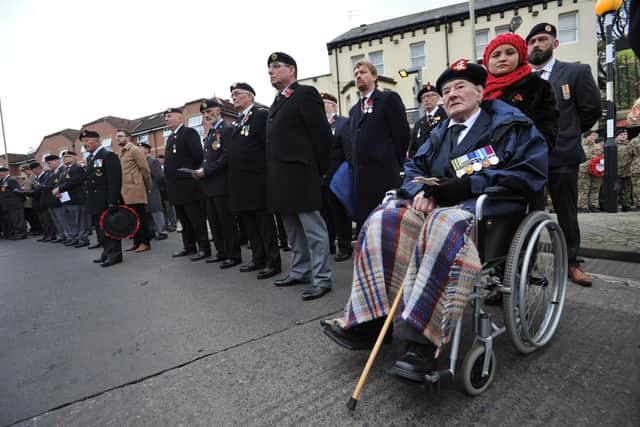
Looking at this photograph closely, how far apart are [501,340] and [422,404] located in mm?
868

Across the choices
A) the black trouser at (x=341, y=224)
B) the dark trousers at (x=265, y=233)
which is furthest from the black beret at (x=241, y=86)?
the black trouser at (x=341, y=224)

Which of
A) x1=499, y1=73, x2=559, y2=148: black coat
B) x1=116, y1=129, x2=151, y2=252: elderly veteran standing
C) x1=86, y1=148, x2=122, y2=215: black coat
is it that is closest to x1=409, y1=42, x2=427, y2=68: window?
x1=116, y1=129, x2=151, y2=252: elderly veteran standing

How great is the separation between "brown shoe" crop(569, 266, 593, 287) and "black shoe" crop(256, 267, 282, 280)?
2740 millimetres

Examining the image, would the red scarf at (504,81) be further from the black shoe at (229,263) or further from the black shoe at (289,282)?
the black shoe at (229,263)

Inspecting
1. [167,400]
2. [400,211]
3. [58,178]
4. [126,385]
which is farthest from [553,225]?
[58,178]

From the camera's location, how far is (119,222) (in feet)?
17.6

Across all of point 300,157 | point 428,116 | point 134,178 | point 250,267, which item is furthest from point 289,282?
point 134,178

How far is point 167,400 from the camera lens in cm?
178

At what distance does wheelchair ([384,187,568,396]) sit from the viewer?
1.61 meters

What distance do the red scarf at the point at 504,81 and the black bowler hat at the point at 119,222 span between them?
4939mm

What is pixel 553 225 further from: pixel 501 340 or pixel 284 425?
pixel 284 425

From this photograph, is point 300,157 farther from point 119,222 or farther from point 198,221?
point 119,222

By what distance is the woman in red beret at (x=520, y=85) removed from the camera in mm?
2346

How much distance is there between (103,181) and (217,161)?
87.5 inches
